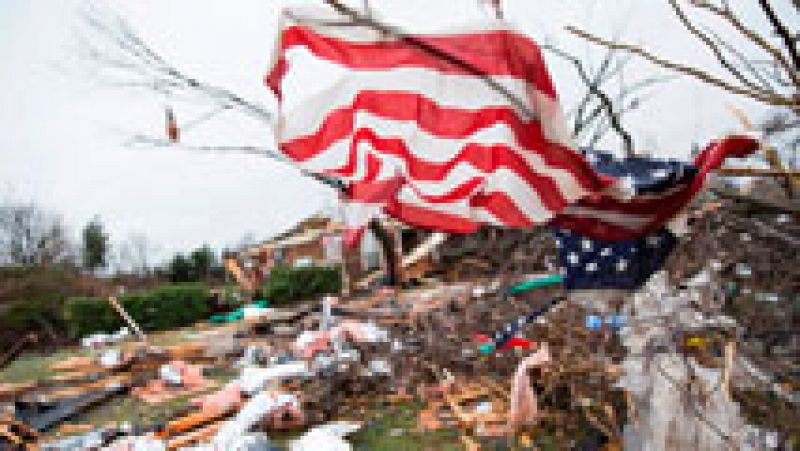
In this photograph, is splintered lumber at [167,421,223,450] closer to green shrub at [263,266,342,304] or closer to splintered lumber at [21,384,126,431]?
splintered lumber at [21,384,126,431]

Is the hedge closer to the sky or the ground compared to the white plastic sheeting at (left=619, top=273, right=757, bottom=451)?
closer to the ground

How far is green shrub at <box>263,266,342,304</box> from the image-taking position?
1496 centimetres

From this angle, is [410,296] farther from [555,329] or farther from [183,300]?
[183,300]

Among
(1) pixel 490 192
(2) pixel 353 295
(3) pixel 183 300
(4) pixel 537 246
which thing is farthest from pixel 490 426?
(3) pixel 183 300

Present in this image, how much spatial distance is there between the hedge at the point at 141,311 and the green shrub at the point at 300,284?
2.62 meters

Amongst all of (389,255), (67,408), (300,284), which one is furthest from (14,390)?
(389,255)

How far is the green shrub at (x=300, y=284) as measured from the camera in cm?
1496

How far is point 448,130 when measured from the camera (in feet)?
6.45

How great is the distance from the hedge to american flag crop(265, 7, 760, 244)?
1446cm

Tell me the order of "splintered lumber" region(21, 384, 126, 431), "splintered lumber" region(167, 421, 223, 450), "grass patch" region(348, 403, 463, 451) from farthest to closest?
"splintered lumber" region(21, 384, 126, 431) → "splintered lumber" region(167, 421, 223, 450) → "grass patch" region(348, 403, 463, 451)

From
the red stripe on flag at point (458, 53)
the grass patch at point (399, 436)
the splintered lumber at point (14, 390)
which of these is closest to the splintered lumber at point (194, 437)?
the grass patch at point (399, 436)

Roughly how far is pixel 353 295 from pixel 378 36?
12.0 meters

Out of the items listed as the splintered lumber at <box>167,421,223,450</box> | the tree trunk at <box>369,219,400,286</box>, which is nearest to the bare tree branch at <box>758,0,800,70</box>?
the splintered lumber at <box>167,421,223,450</box>

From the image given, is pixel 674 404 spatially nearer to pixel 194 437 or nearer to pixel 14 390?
pixel 194 437
